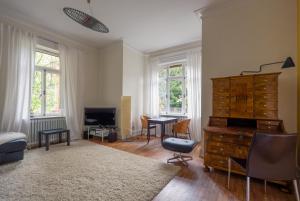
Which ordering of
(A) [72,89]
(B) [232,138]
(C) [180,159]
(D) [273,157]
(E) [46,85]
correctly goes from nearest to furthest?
1. (D) [273,157]
2. (B) [232,138]
3. (C) [180,159]
4. (E) [46,85]
5. (A) [72,89]

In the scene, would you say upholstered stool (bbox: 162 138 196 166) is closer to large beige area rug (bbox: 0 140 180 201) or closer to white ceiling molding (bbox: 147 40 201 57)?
large beige area rug (bbox: 0 140 180 201)

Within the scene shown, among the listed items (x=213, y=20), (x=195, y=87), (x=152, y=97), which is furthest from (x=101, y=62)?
(x=213, y=20)

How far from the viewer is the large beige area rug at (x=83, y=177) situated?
1964 mm

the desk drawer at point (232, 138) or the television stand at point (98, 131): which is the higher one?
the desk drawer at point (232, 138)

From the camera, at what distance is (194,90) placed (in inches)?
191

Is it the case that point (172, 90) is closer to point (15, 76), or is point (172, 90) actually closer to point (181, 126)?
point (181, 126)

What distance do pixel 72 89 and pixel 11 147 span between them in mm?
2223

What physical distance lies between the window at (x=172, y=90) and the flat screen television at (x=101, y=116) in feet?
5.82

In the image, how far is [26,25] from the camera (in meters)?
3.83

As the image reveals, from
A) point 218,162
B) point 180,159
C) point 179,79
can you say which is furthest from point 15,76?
point 218,162

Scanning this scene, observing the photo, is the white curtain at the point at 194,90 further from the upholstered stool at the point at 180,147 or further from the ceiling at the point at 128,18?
the upholstered stool at the point at 180,147

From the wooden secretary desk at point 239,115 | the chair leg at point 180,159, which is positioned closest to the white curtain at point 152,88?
the chair leg at point 180,159

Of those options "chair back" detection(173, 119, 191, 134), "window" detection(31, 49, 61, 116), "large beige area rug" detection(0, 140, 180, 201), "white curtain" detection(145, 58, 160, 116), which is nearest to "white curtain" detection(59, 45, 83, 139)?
"window" detection(31, 49, 61, 116)

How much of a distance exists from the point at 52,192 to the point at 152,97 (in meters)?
4.17
